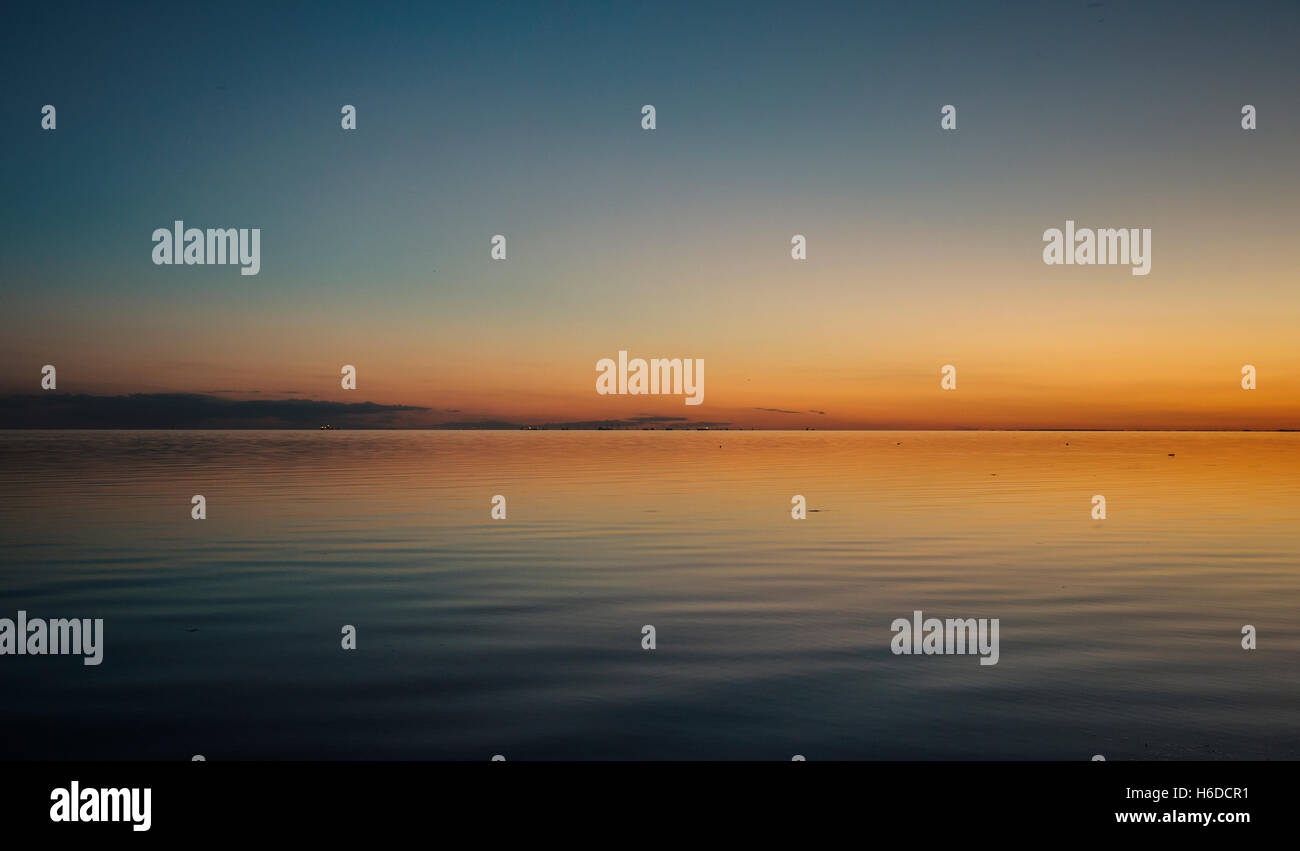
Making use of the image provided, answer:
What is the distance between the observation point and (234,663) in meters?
13.3

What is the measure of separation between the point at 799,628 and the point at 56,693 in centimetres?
1098

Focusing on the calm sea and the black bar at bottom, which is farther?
the calm sea

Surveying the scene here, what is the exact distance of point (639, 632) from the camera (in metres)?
15.5

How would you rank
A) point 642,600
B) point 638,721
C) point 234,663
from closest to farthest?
1. point 638,721
2. point 234,663
3. point 642,600

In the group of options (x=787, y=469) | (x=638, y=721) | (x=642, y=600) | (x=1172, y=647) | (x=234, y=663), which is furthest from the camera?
(x=787, y=469)

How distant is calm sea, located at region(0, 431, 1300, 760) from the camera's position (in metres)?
10.2

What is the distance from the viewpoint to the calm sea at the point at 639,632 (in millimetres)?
10227
